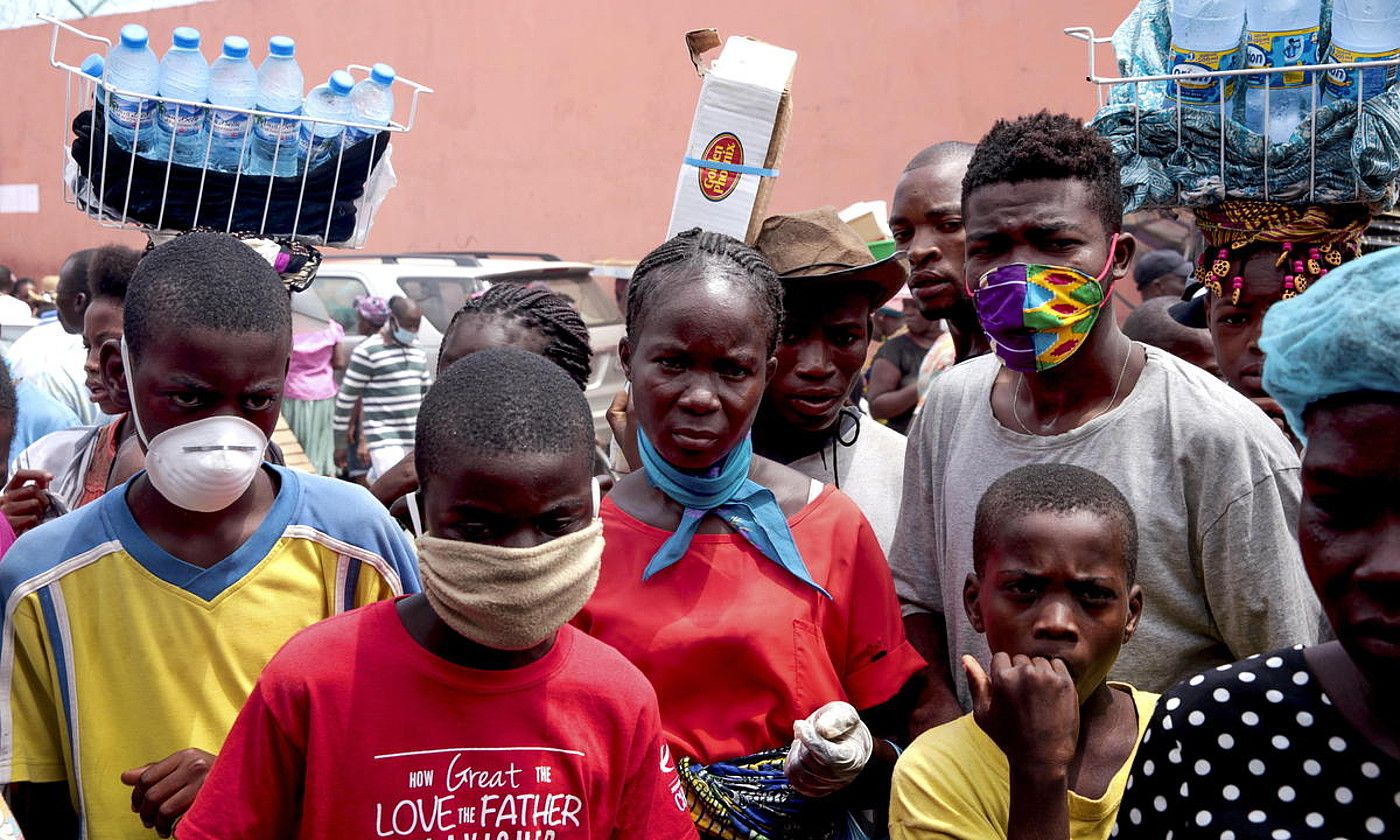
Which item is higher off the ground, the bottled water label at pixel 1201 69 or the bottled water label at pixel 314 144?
the bottled water label at pixel 1201 69

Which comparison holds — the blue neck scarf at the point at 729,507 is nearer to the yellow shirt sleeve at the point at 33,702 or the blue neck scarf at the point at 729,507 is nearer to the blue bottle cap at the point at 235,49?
the yellow shirt sleeve at the point at 33,702

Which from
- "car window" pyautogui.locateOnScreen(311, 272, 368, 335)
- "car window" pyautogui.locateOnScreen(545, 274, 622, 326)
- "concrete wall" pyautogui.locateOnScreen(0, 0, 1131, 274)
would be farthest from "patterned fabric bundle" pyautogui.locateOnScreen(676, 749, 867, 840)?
"concrete wall" pyautogui.locateOnScreen(0, 0, 1131, 274)

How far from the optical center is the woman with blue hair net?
1.59 m

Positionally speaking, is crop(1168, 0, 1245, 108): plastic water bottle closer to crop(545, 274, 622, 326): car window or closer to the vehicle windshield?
crop(545, 274, 622, 326): car window

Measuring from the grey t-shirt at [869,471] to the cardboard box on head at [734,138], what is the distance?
617 millimetres

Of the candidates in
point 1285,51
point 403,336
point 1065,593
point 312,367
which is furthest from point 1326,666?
point 312,367

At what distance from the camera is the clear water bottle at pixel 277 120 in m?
4.26

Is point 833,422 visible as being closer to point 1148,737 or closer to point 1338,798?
point 1148,737

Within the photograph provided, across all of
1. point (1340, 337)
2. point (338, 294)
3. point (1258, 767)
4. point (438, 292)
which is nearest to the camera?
point (1340, 337)

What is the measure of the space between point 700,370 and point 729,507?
0.29 metres

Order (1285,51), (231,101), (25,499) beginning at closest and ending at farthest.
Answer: (1285,51), (25,499), (231,101)

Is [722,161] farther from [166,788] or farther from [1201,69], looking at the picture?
[166,788]

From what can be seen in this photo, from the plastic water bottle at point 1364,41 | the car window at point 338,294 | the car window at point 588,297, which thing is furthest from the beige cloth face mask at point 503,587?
the car window at point 338,294

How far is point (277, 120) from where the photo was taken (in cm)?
430
